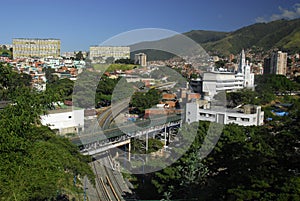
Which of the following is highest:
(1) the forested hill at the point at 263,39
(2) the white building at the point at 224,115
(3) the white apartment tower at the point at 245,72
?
(1) the forested hill at the point at 263,39

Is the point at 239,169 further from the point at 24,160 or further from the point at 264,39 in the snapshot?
the point at 264,39

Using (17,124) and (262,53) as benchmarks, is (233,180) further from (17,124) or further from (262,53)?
(262,53)

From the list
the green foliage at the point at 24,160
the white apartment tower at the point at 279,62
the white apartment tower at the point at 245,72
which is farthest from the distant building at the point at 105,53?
the green foliage at the point at 24,160

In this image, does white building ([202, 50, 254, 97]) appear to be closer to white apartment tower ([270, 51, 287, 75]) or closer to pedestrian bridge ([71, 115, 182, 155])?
pedestrian bridge ([71, 115, 182, 155])

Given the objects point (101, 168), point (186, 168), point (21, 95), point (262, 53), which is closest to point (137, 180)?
point (101, 168)

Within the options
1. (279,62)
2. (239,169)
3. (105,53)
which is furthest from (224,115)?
(105,53)

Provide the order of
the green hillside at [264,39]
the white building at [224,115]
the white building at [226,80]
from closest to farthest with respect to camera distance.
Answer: the white building at [224,115] → the white building at [226,80] → the green hillside at [264,39]

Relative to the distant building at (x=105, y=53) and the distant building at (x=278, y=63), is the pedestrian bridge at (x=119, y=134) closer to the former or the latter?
the distant building at (x=105, y=53)
